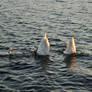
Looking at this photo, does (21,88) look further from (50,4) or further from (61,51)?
(50,4)

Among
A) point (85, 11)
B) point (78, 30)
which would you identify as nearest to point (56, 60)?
point (78, 30)

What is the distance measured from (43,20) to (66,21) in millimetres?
3581

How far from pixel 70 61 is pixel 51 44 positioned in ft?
17.1

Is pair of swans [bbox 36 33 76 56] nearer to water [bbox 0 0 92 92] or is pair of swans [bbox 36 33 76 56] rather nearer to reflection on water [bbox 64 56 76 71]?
reflection on water [bbox 64 56 76 71]

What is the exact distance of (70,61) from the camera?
24.8 m

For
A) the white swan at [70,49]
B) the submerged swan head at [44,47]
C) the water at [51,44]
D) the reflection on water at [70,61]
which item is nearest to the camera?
the water at [51,44]

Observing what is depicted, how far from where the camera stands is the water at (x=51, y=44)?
2014cm

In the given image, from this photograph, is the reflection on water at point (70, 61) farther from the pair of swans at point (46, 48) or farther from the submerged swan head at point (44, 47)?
the submerged swan head at point (44, 47)

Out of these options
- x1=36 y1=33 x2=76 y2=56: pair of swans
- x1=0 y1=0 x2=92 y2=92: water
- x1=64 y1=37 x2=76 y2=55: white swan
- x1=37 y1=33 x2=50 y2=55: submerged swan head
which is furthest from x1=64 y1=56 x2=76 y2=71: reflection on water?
x1=37 y1=33 x2=50 y2=55: submerged swan head

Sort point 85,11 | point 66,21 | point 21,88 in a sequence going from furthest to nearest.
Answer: point 85,11 < point 66,21 < point 21,88

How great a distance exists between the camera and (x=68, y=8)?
166 feet

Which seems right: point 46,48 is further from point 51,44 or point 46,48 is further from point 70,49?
point 51,44

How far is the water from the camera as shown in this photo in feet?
66.1

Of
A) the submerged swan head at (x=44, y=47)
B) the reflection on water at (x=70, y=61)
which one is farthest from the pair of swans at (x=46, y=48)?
the reflection on water at (x=70, y=61)
